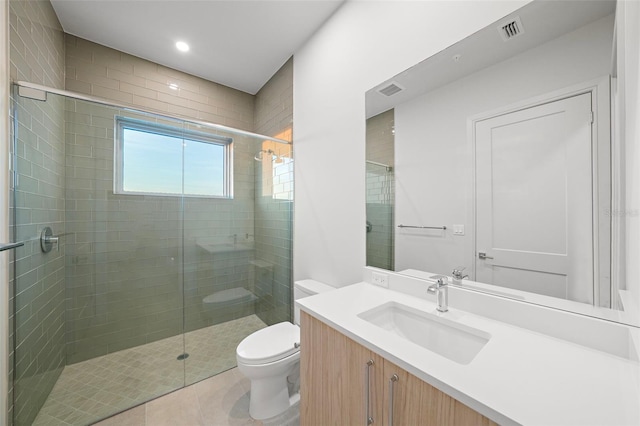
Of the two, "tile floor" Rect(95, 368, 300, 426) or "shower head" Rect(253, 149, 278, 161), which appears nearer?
"tile floor" Rect(95, 368, 300, 426)

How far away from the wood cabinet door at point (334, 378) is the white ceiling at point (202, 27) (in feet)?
6.98

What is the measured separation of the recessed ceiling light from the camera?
2182mm

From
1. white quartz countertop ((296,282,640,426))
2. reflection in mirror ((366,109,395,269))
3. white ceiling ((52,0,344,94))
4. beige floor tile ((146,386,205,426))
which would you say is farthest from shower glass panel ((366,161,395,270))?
beige floor tile ((146,386,205,426))

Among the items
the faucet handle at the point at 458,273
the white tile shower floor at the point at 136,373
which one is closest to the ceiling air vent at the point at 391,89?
the faucet handle at the point at 458,273

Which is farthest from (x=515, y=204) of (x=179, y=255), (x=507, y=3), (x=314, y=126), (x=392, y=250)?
(x=179, y=255)

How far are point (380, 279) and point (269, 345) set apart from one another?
2.68 ft

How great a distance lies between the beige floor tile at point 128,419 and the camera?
4.84ft

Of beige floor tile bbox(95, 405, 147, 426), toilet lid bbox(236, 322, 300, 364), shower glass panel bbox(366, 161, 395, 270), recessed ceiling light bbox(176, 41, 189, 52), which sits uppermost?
recessed ceiling light bbox(176, 41, 189, 52)

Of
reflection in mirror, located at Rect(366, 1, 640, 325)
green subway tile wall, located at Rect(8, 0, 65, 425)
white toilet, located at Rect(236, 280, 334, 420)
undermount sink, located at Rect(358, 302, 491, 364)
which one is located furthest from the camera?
white toilet, located at Rect(236, 280, 334, 420)

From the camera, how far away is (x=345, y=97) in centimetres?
175

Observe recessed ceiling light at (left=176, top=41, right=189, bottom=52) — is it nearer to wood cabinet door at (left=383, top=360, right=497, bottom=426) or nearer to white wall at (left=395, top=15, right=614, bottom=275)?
white wall at (left=395, top=15, right=614, bottom=275)

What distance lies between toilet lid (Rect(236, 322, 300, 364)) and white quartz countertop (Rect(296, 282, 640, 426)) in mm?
695

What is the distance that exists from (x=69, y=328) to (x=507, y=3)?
10.2ft

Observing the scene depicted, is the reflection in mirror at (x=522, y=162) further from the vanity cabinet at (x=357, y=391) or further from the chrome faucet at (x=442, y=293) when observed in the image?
the vanity cabinet at (x=357, y=391)
